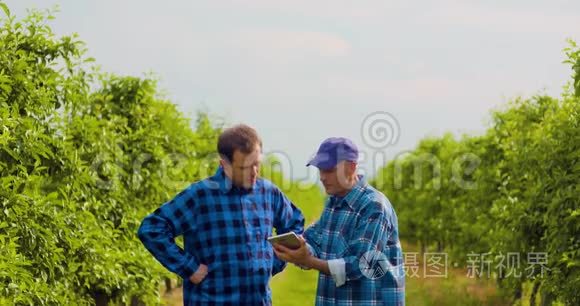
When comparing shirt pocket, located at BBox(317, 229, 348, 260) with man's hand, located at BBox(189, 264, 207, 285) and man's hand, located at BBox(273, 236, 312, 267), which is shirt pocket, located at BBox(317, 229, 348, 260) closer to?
man's hand, located at BBox(273, 236, 312, 267)

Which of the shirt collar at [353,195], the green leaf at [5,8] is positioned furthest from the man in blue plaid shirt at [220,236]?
the green leaf at [5,8]

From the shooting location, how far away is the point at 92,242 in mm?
10172

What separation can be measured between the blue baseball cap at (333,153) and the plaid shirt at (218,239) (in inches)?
24.9

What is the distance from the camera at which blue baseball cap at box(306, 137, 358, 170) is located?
206 inches

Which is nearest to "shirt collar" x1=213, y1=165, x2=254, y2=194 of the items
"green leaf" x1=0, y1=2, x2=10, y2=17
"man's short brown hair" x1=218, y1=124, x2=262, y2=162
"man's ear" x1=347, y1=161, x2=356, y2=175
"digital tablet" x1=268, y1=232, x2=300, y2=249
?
"man's short brown hair" x1=218, y1=124, x2=262, y2=162

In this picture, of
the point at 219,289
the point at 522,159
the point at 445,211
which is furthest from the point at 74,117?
the point at 445,211

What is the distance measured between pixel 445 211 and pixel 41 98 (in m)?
15.6

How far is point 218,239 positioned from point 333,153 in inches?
39.8

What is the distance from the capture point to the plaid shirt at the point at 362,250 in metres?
5.21

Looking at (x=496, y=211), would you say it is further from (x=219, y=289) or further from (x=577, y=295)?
(x=219, y=289)

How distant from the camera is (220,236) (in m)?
5.64

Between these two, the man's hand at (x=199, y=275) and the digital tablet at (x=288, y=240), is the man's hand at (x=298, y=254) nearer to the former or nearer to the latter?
the digital tablet at (x=288, y=240)

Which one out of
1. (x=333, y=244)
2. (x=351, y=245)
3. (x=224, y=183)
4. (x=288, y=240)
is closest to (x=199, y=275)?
(x=224, y=183)

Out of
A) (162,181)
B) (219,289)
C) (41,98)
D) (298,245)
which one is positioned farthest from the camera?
(162,181)
